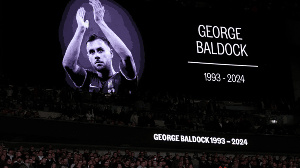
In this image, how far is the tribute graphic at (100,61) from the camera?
2966cm

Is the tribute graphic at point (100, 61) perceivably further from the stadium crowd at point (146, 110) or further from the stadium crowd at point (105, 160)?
the stadium crowd at point (105, 160)

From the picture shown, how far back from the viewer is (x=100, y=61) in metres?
30.4

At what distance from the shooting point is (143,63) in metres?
31.7

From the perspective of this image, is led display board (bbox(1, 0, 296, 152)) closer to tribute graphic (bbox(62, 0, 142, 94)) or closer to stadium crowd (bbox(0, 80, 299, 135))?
tribute graphic (bbox(62, 0, 142, 94))

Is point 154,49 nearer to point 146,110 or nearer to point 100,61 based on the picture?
point 100,61

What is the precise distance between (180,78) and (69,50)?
286 inches

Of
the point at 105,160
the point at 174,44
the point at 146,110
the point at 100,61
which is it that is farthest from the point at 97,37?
the point at 105,160

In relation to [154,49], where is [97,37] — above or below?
above

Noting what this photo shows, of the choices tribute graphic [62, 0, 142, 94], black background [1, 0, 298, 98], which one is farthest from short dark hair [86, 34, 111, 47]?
black background [1, 0, 298, 98]

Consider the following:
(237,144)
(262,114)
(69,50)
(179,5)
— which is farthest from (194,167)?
(179,5)

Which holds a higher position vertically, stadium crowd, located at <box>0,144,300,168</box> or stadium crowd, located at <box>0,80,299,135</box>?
stadium crowd, located at <box>0,80,299,135</box>

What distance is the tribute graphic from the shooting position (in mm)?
29656

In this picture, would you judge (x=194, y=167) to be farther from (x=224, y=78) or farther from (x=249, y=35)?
(x=249, y=35)

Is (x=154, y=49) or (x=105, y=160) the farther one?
(x=154, y=49)
